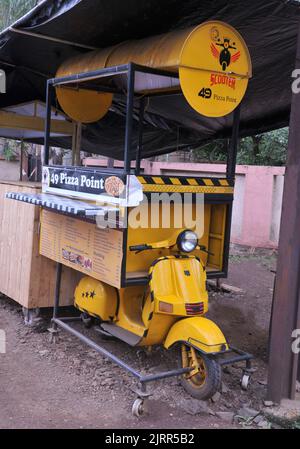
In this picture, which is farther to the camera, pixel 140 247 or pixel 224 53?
pixel 140 247

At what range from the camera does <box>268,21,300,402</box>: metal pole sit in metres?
3.56

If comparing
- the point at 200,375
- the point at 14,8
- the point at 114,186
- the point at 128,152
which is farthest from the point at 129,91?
the point at 14,8

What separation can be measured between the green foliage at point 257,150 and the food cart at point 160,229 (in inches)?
259

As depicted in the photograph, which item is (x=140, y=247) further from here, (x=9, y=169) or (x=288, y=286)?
(x=9, y=169)

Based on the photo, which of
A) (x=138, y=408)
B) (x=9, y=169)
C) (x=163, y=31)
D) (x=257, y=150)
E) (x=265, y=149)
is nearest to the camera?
(x=138, y=408)

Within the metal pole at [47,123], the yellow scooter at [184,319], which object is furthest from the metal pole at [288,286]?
the metal pole at [47,123]

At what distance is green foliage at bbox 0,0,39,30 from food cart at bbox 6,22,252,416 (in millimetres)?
7297

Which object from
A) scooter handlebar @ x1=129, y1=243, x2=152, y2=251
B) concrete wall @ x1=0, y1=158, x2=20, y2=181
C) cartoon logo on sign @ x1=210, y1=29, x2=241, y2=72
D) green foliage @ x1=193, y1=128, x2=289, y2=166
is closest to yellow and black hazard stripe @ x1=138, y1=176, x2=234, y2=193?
scooter handlebar @ x1=129, y1=243, x2=152, y2=251

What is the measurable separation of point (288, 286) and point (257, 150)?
29.0 feet

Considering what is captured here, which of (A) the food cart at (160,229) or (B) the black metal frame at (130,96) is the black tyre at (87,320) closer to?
(A) the food cart at (160,229)

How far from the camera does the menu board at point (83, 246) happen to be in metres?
3.80

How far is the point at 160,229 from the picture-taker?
4.10 m

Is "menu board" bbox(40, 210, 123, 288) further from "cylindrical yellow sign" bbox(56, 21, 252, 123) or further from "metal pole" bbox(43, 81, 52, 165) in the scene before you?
"cylindrical yellow sign" bbox(56, 21, 252, 123)

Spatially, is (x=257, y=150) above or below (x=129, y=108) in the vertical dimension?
above
